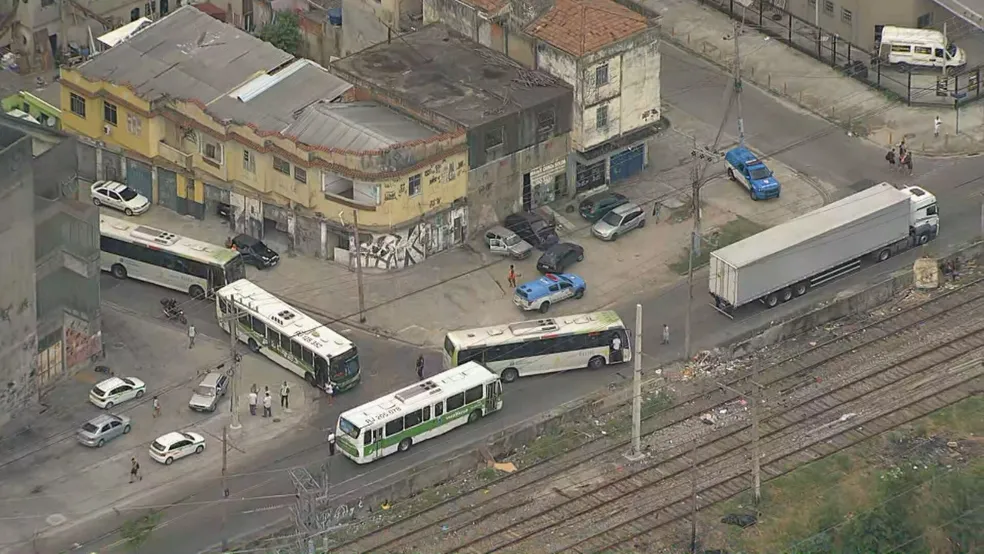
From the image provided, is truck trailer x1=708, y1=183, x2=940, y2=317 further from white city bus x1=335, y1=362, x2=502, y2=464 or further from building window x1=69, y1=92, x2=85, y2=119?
building window x1=69, y1=92, x2=85, y2=119

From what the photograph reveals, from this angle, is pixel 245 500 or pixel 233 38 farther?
pixel 233 38

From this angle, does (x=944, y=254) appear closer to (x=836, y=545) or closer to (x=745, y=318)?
(x=745, y=318)

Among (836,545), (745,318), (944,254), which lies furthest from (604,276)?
(836,545)

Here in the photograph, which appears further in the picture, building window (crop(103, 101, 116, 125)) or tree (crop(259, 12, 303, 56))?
tree (crop(259, 12, 303, 56))

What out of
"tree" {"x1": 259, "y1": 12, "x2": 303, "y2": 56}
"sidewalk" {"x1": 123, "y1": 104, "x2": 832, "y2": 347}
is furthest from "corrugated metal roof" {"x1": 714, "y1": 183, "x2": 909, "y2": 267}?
"tree" {"x1": 259, "y1": 12, "x2": 303, "y2": 56}

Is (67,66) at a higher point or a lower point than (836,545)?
higher

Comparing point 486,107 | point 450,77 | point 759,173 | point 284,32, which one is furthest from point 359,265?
point 284,32

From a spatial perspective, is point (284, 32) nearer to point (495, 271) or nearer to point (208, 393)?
point (495, 271)
